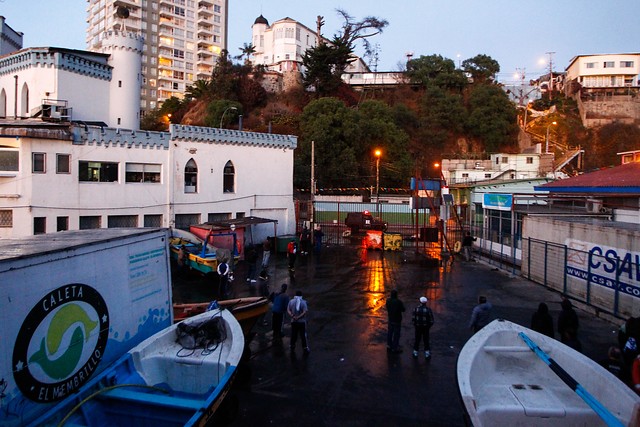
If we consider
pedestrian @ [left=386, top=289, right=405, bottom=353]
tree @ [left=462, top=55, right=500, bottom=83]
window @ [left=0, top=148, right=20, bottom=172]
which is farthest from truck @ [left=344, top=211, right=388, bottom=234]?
tree @ [left=462, top=55, right=500, bottom=83]

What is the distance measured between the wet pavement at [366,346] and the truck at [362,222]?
34.2 feet

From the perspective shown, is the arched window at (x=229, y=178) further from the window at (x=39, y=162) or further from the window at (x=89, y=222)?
the window at (x=39, y=162)

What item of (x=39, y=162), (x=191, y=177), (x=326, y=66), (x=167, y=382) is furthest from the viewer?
(x=326, y=66)

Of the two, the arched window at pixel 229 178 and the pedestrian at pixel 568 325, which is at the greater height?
the arched window at pixel 229 178

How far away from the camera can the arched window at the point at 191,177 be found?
91.9 ft

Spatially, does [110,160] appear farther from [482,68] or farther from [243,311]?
[482,68]

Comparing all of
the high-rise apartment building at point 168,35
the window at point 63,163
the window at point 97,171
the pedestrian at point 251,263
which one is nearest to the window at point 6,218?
the window at point 63,163

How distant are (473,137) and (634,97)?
87.6 feet

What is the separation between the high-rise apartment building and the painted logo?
7692 centimetres

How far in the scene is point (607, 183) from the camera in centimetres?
2080

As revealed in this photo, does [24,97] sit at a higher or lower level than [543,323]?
higher

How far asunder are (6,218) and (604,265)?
2626 cm

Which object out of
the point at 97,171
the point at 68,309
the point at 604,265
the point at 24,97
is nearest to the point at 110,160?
the point at 97,171

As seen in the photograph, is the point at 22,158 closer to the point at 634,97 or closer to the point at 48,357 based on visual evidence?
the point at 48,357
